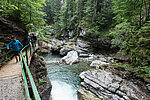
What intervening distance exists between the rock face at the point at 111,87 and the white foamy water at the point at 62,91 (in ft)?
5.57

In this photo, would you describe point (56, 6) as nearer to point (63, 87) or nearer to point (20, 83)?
point (63, 87)

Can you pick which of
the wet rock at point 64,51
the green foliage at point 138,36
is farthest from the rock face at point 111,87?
the wet rock at point 64,51

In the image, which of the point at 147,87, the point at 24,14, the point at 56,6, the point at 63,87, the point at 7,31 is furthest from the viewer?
the point at 56,6

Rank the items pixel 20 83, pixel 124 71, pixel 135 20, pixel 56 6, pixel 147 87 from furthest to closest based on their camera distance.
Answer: pixel 56 6, pixel 135 20, pixel 124 71, pixel 147 87, pixel 20 83

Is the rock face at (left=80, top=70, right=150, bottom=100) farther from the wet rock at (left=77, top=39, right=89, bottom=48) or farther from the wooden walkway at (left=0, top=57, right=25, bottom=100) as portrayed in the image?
the wet rock at (left=77, top=39, right=89, bottom=48)

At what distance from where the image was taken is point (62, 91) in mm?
9039

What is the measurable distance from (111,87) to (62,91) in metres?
5.45

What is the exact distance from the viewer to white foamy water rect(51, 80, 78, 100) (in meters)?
8.16

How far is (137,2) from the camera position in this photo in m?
8.07

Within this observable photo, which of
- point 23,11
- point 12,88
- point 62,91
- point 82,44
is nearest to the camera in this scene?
point 12,88

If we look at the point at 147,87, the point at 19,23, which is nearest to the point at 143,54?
the point at 147,87

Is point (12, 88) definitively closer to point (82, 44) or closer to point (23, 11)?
point (23, 11)

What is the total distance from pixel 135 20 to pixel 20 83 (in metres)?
11.5

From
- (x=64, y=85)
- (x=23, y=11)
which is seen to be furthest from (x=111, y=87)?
(x=23, y=11)
